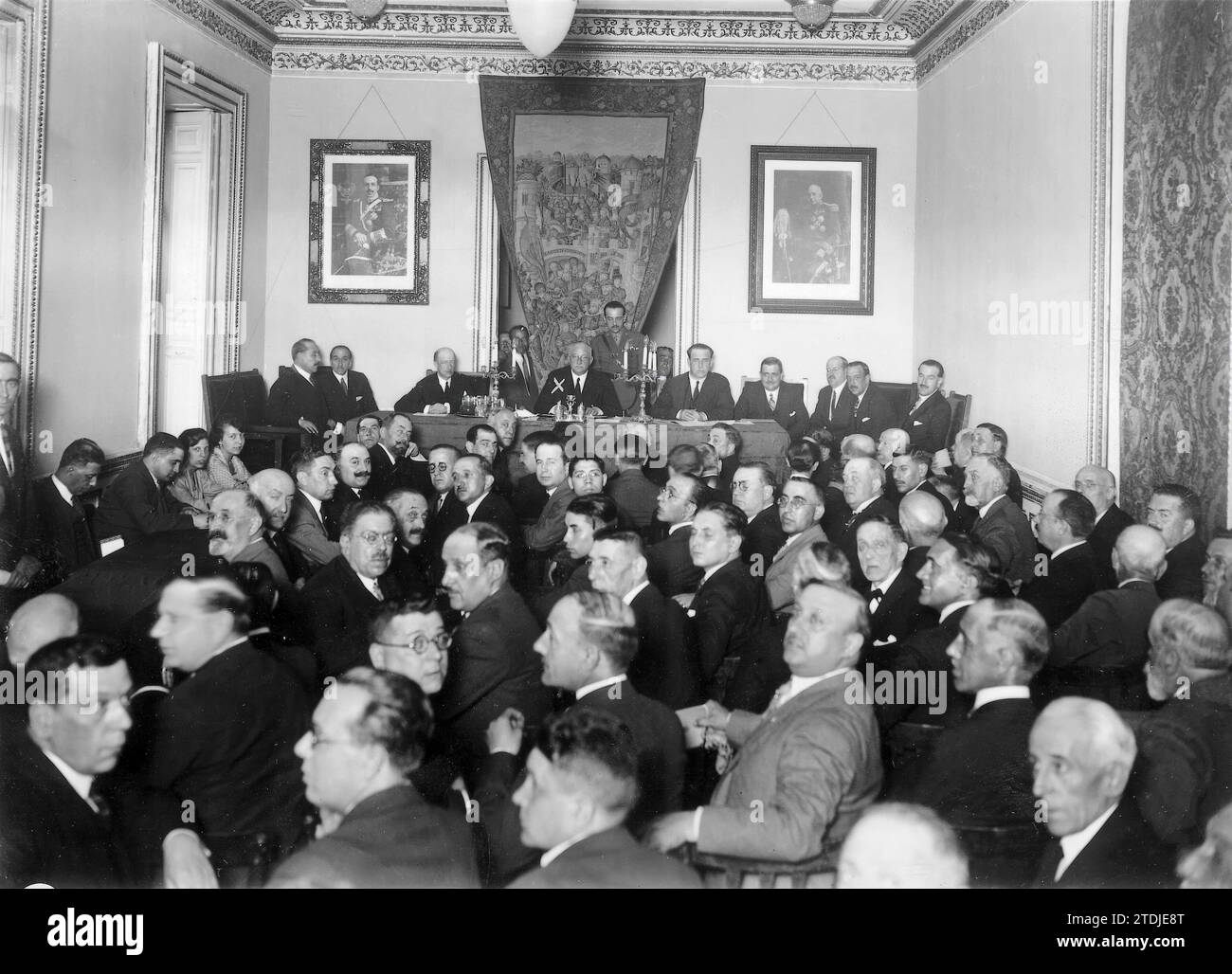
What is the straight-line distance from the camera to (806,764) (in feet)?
8.45

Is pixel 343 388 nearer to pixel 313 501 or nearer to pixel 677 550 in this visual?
pixel 313 501

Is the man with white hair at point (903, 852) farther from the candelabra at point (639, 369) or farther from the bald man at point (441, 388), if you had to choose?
the bald man at point (441, 388)

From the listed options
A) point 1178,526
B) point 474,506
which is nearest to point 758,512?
point 474,506

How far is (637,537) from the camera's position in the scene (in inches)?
150

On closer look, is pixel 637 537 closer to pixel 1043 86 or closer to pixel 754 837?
pixel 754 837

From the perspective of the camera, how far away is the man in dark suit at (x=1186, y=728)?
8.91 ft

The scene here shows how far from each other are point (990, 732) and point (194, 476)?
216 inches

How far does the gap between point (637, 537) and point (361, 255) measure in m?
7.93

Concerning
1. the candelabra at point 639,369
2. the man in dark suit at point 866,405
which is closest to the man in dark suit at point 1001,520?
the man in dark suit at point 866,405

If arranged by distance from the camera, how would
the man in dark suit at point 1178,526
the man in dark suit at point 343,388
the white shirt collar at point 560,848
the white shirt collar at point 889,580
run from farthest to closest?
the man in dark suit at point 343,388, the man in dark suit at point 1178,526, the white shirt collar at point 889,580, the white shirt collar at point 560,848

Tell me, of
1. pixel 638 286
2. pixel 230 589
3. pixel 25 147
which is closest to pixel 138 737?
pixel 230 589

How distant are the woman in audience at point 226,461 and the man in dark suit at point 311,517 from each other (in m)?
1.68
